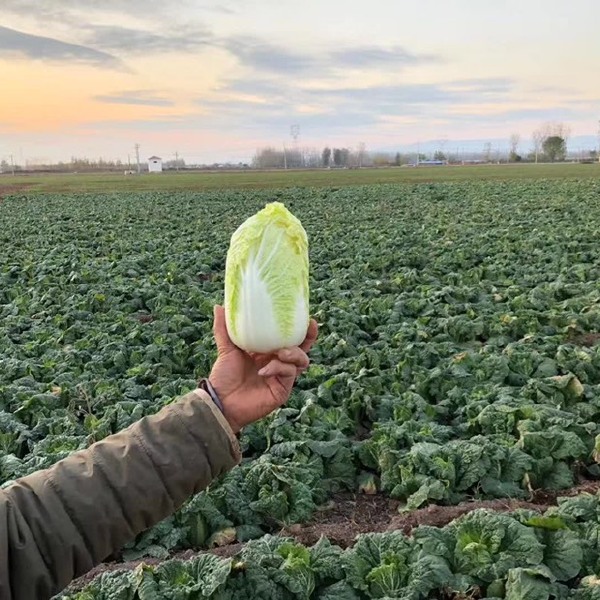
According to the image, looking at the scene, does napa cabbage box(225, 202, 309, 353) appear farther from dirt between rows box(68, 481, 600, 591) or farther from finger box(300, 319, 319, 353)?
dirt between rows box(68, 481, 600, 591)

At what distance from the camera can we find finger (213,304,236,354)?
114 inches

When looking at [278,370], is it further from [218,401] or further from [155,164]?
[155,164]

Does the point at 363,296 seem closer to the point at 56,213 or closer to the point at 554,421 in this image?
the point at 554,421

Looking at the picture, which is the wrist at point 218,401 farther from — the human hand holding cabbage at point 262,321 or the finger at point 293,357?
the finger at point 293,357

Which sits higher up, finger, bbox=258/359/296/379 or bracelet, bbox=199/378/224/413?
finger, bbox=258/359/296/379

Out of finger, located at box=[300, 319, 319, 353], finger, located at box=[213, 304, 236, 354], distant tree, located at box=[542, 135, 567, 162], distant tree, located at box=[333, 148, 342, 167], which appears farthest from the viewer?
distant tree, located at box=[333, 148, 342, 167]

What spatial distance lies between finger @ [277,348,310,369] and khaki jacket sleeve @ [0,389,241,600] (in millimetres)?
403

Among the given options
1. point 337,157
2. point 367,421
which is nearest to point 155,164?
point 337,157

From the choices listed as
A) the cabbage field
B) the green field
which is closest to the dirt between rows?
the cabbage field

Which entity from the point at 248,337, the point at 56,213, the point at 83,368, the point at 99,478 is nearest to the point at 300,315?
the point at 248,337

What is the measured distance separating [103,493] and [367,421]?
5.02 metres

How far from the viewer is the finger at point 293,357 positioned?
2.80m

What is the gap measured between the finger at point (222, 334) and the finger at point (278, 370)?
0.23 m

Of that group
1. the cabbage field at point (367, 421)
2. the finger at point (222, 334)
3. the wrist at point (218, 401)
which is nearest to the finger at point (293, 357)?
the finger at point (222, 334)
